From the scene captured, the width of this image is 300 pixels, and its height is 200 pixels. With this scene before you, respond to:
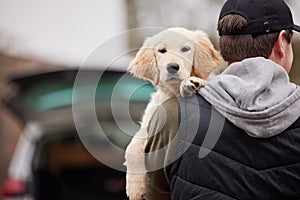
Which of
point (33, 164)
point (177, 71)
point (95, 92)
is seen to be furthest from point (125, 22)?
point (177, 71)

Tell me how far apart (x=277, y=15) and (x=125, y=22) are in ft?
29.1

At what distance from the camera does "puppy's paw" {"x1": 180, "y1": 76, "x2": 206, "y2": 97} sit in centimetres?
308

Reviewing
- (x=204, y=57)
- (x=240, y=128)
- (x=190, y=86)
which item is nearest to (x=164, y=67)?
(x=204, y=57)

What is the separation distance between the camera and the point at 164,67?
11.4 ft

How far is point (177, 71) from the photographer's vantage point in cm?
343

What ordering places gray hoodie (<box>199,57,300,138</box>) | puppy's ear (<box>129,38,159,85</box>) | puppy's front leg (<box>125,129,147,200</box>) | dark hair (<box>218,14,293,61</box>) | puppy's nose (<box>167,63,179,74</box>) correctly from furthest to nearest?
puppy's ear (<box>129,38,159,85</box>)
puppy's nose (<box>167,63,179,74</box>)
puppy's front leg (<box>125,129,147,200</box>)
dark hair (<box>218,14,293,61</box>)
gray hoodie (<box>199,57,300,138</box>)

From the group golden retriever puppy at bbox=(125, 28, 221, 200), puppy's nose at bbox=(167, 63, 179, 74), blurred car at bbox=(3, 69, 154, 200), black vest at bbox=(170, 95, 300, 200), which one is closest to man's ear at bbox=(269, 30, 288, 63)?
black vest at bbox=(170, 95, 300, 200)

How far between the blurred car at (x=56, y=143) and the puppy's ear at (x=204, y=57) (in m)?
3.99

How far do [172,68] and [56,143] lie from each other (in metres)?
7.27

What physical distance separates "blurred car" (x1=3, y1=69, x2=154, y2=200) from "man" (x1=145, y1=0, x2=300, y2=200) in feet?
14.8

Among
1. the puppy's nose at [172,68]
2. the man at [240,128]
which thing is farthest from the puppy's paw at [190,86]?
the puppy's nose at [172,68]

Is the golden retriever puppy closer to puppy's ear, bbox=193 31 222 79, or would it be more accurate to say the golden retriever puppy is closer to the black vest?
puppy's ear, bbox=193 31 222 79

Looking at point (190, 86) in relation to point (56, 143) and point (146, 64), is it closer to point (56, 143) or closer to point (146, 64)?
Answer: point (146, 64)

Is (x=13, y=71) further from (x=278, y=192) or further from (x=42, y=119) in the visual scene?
(x=278, y=192)
